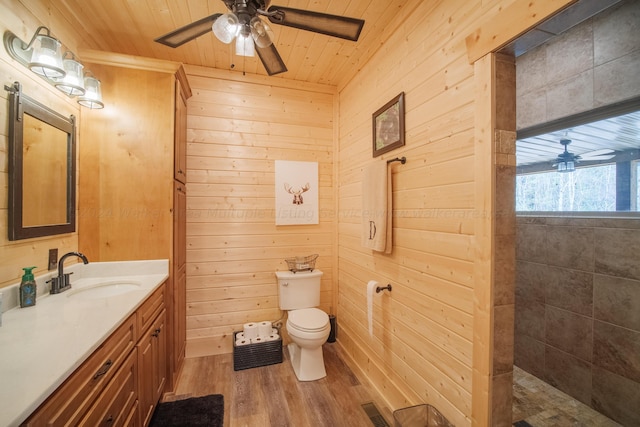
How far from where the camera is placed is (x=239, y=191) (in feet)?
8.47

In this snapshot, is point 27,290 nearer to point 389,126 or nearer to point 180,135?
point 180,135

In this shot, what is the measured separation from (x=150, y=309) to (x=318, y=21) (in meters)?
1.83

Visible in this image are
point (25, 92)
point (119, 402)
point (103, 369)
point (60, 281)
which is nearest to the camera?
point (103, 369)

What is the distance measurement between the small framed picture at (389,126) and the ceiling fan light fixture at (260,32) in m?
0.91

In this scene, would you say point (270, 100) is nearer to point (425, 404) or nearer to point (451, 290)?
point (451, 290)

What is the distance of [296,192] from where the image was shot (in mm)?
2721

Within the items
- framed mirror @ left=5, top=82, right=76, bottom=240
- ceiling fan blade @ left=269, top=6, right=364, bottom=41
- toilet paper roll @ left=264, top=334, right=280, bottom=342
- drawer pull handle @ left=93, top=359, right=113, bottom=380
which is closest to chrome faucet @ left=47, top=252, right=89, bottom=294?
framed mirror @ left=5, top=82, right=76, bottom=240

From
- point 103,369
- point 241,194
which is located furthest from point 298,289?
point 103,369

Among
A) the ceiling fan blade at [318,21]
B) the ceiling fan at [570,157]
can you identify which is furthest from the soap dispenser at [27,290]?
the ceiling fan at [570,157]

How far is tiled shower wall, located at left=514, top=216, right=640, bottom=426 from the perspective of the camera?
1.55 metres

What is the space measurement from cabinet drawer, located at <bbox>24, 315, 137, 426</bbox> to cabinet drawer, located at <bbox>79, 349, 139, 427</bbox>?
36mm

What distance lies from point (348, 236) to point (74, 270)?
210cm

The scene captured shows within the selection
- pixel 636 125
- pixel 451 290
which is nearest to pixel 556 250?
pixel 636 125

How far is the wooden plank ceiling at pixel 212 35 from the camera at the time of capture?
1.70 m
